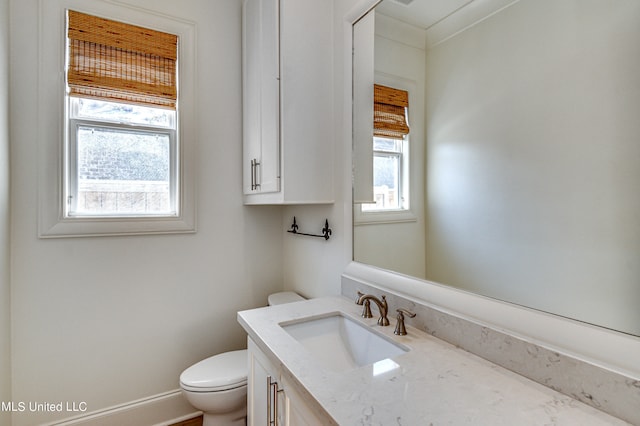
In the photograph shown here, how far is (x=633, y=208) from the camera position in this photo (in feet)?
2.18

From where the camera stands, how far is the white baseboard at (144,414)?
1.70 metres

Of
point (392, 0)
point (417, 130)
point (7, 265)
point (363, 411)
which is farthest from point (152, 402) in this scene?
point (392, 0)

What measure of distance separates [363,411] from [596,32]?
3.45ft

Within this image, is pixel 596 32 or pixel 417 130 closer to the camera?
pixel 596 32

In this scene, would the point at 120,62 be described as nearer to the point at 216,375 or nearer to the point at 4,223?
the point at 4,223

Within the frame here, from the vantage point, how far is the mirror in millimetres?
682

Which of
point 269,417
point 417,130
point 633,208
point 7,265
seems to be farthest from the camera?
point 7,265

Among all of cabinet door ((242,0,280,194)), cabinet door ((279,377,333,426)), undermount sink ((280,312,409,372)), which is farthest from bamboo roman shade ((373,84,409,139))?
cabinet door ((279,377,333,426))

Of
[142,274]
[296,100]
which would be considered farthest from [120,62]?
[142,274]

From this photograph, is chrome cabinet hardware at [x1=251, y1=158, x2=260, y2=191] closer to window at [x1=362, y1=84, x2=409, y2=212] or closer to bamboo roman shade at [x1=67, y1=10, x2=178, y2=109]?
bamboo roman shade at [x1=67, y1=10, x2=178, y2=109]

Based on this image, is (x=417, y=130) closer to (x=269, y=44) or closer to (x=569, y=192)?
(x=569, y=192)

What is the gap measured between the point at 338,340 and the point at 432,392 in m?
0.61

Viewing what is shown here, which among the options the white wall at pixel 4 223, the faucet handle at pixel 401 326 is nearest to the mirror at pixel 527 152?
the faucet handle at pixel 401 326

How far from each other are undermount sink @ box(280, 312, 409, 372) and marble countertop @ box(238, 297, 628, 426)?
0.18m
